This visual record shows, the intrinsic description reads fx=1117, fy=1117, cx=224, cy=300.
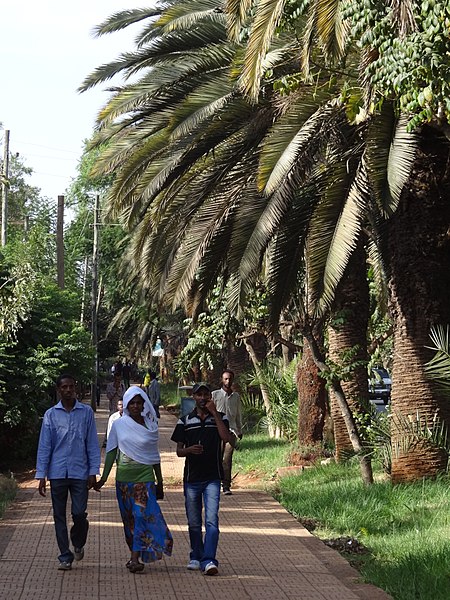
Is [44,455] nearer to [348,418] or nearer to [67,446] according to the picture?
[67,446]

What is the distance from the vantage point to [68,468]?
9.32 metres

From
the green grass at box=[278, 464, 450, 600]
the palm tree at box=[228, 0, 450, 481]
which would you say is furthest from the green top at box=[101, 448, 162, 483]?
the palm tree at box=[228, 0, 450, 481]

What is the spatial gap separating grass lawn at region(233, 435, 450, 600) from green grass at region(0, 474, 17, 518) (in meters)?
3.63

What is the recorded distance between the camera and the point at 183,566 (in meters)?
9.68

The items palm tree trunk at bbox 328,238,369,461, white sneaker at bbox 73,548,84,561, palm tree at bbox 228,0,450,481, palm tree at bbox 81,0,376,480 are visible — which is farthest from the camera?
palm tree trunk at bbox 328,238,369,461

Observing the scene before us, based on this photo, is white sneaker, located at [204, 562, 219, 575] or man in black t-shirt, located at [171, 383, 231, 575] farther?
man in black t-shirt, located at [171, 383, 231, 575]

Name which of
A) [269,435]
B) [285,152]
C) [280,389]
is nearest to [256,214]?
[285,152]

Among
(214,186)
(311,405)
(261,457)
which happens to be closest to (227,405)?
(214,186)

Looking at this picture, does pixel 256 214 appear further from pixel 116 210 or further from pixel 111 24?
pixel 111 24

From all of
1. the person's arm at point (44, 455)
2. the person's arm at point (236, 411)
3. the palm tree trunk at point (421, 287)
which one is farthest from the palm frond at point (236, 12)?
the person's arm at point (236, 411)

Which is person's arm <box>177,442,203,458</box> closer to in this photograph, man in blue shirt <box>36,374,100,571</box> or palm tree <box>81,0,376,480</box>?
man in blue shirt <box>36,374,100,571</box>

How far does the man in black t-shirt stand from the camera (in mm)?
9344

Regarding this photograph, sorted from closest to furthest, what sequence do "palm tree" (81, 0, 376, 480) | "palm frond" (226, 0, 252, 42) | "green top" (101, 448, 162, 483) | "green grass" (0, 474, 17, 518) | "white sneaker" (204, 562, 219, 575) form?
"white sneaker" (204, 562, 219, 575) → "green top" (101, 448, 162, 483) → "palm frond" (226, 0, 252, 42) → "palm tree" (81, 0, 376, 480) → "green grass" (0, 474, 17, 518)

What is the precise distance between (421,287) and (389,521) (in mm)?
3194
